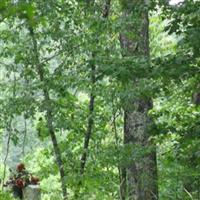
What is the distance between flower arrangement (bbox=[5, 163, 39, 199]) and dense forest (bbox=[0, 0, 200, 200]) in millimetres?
18

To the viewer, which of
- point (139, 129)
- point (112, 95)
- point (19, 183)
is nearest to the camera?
point (112, 95)

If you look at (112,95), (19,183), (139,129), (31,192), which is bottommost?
(31,192)

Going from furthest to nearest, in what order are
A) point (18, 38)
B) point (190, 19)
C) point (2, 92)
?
point (2, 92) < point (18, 38) < point (190, 19)

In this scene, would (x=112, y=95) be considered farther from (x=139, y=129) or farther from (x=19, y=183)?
(x=19, y=183)

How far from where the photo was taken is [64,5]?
760cm

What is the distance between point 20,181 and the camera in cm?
739

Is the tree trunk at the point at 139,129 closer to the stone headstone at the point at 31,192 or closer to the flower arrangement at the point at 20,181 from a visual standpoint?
the stone headstone at the point at 31,192

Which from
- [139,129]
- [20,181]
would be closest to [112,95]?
[139,129]

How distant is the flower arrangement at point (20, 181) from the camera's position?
7410 mm

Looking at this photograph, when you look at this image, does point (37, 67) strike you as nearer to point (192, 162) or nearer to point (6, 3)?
point (192, 162)

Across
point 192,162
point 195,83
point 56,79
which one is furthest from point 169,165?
point 56,79

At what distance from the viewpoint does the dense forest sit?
453cm

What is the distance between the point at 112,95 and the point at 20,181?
1.96 m

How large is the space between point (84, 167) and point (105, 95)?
78.6 inches
